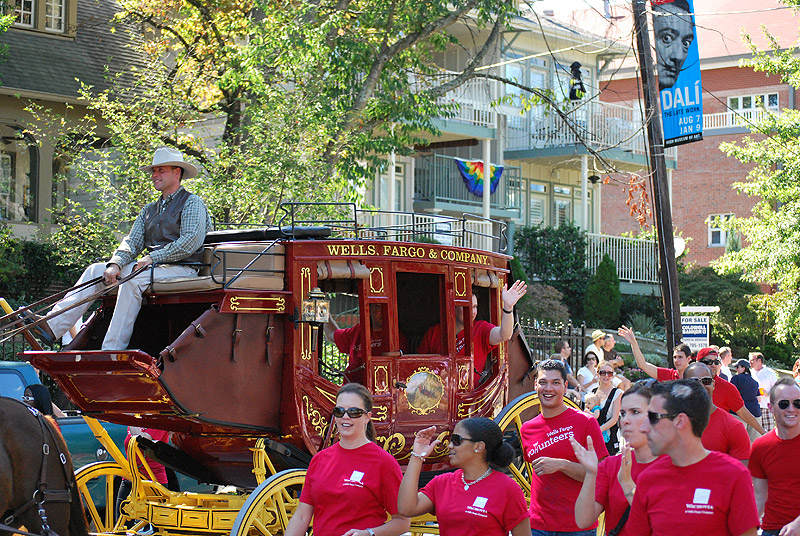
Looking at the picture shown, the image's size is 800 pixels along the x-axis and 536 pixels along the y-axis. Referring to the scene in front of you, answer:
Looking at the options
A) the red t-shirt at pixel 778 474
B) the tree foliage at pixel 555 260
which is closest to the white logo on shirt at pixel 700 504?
the red t-shirt at pixel 778 474

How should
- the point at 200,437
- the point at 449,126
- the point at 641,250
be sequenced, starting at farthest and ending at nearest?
the point at 641,250 → the point at 449,126 → the point at 200,437

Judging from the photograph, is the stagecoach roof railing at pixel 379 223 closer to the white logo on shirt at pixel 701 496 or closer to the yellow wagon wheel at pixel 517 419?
the yellow wagon wheel at pixel 517 419

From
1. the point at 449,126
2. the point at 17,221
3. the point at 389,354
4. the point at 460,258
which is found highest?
the point at 449,126

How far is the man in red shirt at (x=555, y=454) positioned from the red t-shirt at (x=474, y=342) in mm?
2798

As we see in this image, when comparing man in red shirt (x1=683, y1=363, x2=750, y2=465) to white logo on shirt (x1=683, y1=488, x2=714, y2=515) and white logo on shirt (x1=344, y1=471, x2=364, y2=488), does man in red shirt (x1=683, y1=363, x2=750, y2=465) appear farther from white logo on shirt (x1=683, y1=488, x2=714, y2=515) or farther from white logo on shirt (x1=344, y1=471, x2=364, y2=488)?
white logo on shirt (x1=683, y1=488, x2=714, y2=515)

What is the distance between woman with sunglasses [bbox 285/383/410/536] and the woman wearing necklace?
0.13m

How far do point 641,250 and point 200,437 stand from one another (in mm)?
21372

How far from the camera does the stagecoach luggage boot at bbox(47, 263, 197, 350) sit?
7.70 metres

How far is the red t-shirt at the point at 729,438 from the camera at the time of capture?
7035 mm

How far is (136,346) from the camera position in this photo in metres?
9.17

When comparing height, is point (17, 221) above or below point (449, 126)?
below

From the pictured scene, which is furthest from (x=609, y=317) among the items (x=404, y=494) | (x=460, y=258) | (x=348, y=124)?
(x=404, y=494)

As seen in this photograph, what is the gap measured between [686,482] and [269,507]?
3.89 meters

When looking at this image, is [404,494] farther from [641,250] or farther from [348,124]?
[641,250]
